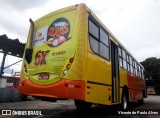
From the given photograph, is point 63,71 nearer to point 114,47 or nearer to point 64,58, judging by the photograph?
point 64,58

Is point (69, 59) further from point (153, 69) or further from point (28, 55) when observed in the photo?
point (153, 69)

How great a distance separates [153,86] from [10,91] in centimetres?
3953

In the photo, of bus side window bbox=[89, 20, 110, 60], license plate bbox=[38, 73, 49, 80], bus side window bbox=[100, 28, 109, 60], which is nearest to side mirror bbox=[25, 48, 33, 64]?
license plate bbox=[38, 73, 49, 80]

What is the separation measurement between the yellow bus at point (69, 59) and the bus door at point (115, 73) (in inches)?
16.9

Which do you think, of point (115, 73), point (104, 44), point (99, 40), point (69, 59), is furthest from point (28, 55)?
point (115, 73)

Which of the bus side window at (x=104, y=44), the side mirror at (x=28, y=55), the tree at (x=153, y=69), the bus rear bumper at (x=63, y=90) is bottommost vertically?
the bus rear bumper at (x=63, y=90)

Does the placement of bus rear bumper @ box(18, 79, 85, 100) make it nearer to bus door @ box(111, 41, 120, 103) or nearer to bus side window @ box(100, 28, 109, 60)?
bus side window @ box(100, 28, 109, 60)

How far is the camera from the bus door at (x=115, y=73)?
30.0ft

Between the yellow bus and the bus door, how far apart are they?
0.43m

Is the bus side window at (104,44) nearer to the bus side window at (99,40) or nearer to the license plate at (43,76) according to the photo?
the bus side window at (99,40)

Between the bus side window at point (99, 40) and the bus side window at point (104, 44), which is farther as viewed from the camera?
the bus side window at point (104, 44)

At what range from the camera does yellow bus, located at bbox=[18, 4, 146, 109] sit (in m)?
6.53

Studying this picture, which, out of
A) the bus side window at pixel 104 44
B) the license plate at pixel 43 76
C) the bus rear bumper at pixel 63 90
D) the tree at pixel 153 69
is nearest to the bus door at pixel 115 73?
the bus side window at pixel 104 44

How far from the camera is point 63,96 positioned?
6.45 meters
